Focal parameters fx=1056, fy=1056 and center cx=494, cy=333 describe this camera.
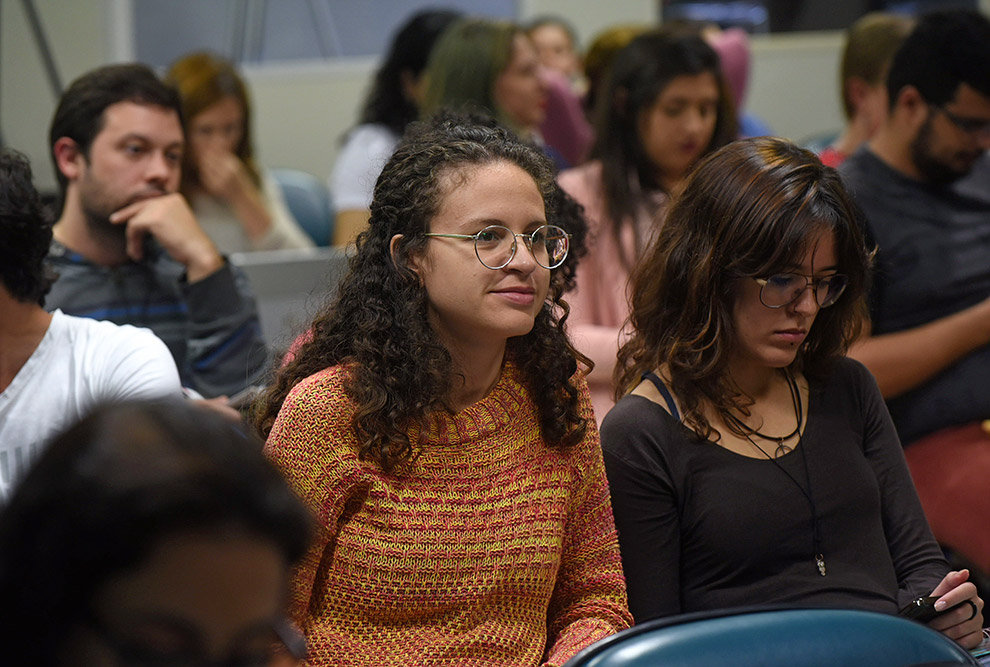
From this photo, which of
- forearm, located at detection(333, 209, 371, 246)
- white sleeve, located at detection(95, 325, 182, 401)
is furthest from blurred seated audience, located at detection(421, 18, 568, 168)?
white sleeve, located at detection(95, 325, 182, 401)

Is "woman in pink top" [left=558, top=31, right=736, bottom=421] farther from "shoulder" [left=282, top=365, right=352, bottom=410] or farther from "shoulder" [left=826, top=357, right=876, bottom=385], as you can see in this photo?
"shoulder" [left=282, top=365, right=352, bottom=410]

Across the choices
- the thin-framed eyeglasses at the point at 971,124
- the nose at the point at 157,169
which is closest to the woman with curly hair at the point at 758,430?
the thin-framed eyeglasses at the point at 971,124

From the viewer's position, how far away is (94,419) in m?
0.60

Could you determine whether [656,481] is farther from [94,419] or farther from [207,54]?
[207,54]

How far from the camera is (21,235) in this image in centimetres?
145

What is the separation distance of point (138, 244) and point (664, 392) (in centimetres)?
113

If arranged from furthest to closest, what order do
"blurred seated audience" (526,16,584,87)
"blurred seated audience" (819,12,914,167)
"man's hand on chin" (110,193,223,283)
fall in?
"blurred seated audience" (526,16,584,87)
"blurred seated audience" (819,12,914,167)
"man's hand on chin" (110,193,223,283)

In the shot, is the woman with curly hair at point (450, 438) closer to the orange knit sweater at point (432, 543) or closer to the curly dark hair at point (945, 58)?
the orange knit sweater at point (432, 543)

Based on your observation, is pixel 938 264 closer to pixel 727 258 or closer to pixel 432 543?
pixel 727 258

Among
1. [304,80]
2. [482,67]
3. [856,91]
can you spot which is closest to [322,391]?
[482,67]

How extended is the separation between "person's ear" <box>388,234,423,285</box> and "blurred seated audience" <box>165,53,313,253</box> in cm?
177

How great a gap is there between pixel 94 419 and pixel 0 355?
3.22 feet

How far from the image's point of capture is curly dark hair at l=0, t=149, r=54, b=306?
144 centimetres

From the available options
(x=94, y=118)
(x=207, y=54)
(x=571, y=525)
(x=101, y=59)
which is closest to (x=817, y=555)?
(x=571, y=525)
